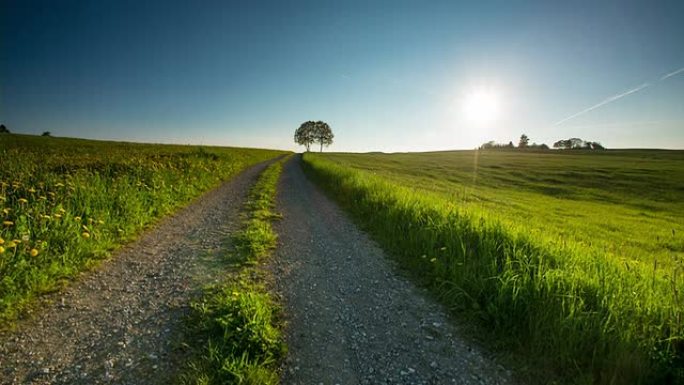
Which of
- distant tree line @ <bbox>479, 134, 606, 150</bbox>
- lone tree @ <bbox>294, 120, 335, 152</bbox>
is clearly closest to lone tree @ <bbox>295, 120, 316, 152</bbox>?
lone tree @ <bbox>294, 120, 335, 152</bbox>

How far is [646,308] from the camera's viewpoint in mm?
3418

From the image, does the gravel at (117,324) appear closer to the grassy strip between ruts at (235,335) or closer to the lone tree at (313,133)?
the grassy strip between ruts at (235,335)

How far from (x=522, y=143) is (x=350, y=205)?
155 m

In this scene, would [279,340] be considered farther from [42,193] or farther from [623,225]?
[623,225]

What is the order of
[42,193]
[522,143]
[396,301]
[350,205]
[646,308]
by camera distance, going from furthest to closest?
1. [522,143]
2. [350,205]
3. [42,193]
4. [396,301]
5. [646,308]

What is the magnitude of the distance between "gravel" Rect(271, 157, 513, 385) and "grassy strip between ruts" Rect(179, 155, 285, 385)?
0.26 meters

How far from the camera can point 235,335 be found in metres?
3.32

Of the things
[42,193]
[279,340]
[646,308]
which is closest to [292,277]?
[279,340]

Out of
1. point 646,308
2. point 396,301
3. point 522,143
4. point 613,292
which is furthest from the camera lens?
point 522,143

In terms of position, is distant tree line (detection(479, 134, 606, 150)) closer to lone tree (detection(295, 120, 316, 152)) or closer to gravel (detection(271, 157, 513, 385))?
lone tree (detection(295, 120, 316, 152))

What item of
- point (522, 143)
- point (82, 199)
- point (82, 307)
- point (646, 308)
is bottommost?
point (82, 307)

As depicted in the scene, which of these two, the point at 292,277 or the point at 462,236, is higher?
the point at 462,236

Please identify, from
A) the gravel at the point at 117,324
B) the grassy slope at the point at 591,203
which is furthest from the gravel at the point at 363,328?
the grassy slope at the point at 591,203

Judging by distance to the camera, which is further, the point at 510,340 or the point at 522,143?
the point at 522,143
